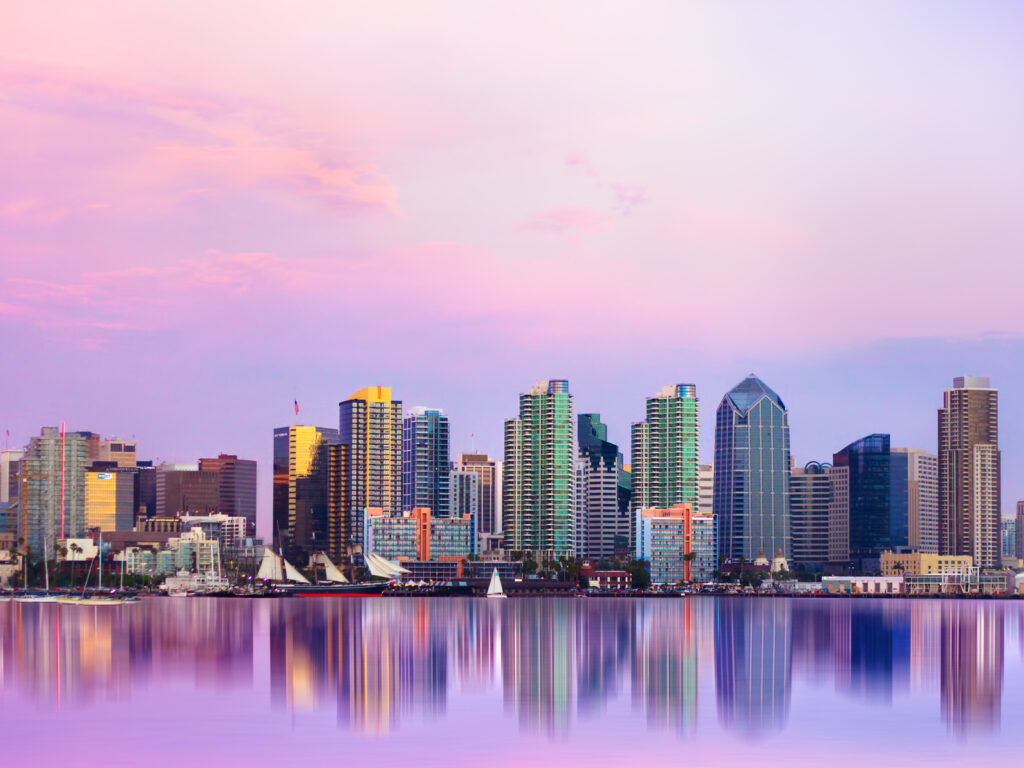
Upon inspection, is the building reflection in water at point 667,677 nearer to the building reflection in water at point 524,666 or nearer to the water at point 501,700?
the building reflection in water at point 524,666

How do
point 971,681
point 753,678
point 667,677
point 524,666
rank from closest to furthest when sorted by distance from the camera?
point 667,677
point 753,678
point 971,681
point 524,666

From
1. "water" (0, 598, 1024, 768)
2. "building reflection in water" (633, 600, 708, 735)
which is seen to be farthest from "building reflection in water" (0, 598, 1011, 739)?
"water" (0, 598, 1024, 768)

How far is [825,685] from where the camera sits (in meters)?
68.4

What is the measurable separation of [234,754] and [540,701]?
56.8 feet

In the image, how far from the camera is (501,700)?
2388 inches

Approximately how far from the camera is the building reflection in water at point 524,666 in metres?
57.6

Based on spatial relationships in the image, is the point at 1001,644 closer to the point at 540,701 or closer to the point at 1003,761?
the point at 540,701

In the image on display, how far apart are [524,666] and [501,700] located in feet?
58.1

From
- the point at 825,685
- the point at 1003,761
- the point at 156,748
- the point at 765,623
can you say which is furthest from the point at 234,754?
the point at 765,623

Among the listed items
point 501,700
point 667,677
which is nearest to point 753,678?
point 667,677

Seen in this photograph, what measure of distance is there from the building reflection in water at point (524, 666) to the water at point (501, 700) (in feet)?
0.74

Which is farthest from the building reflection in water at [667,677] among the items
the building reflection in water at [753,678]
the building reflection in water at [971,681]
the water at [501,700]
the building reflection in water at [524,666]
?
the building reflection in water at [971,681]

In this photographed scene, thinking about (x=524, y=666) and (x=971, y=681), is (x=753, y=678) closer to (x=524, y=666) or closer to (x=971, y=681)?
(x=971, y=681)

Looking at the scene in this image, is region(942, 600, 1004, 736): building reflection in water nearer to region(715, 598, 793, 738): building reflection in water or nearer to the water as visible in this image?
the water
